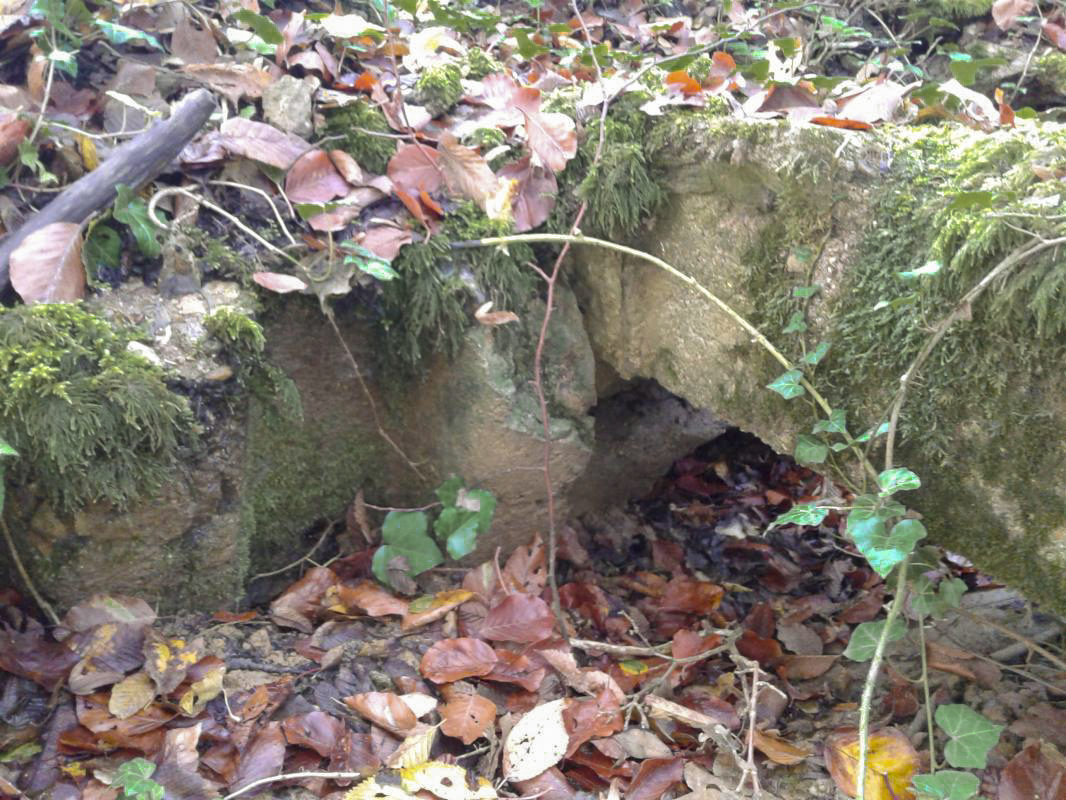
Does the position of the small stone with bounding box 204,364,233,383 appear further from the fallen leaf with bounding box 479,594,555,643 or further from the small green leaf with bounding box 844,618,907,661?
the small green leaf with bounding box 844,618,907,661

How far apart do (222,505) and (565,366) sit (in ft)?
3.03

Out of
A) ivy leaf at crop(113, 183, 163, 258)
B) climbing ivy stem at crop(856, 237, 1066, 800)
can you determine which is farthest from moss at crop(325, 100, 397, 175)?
climbing ivy stem at crop(856, 237, 1066, 800)

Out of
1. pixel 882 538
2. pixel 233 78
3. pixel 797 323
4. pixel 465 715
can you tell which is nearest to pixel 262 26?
pixel 233 78

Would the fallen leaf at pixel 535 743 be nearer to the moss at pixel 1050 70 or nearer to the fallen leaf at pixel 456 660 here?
the fallen leaf at pixel 456 660

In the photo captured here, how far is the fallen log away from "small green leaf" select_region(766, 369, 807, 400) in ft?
4.59

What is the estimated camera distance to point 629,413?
9.23 feet

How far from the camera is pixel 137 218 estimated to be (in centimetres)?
175

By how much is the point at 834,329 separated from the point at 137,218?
1476 mm

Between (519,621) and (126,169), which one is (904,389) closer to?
(519,621)

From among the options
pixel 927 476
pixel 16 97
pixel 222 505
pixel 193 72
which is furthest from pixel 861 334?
pixel 16 97

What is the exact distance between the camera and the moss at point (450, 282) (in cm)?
197

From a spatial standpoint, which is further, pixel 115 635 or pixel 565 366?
pixel 565 366

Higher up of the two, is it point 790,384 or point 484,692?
point 790,384

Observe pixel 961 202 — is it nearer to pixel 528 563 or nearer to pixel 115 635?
pixel 528 563
